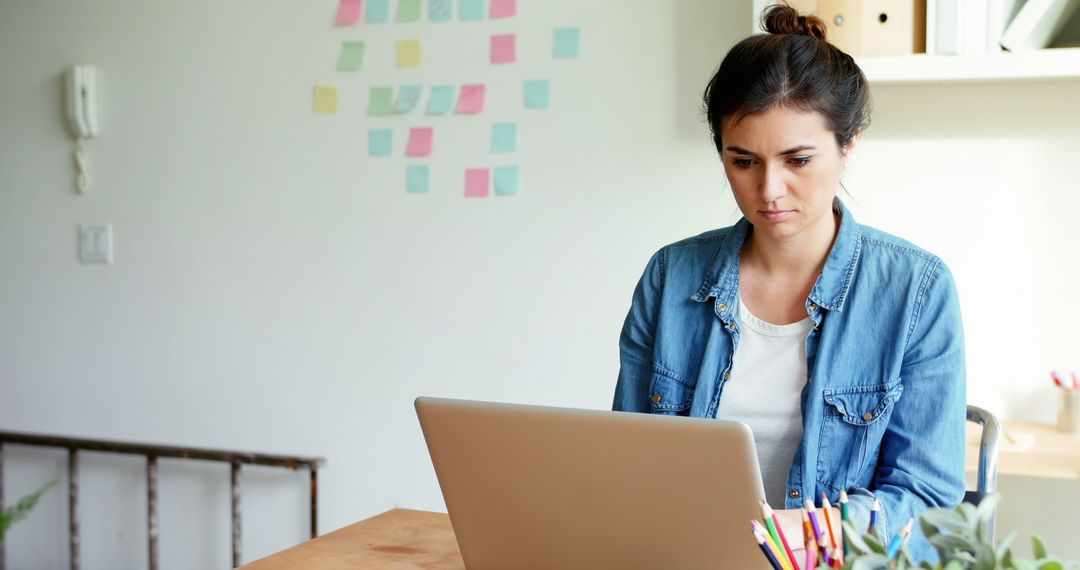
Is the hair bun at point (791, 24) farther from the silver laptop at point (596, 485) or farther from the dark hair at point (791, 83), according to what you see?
the silver laptop at point (596, 485)

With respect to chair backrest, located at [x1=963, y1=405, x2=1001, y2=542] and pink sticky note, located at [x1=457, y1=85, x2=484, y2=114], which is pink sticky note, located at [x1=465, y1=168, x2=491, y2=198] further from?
chair backrest, located at [x1=963, y1=405, x2=1001, y2=542]

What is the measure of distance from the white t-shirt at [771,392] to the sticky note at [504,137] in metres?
1.09

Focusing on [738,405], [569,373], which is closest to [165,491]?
[569,373]

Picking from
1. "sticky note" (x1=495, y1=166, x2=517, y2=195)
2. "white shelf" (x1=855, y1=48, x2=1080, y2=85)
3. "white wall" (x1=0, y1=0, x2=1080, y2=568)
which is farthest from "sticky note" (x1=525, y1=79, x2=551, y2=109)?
"white shelf" (x1=855, y1=48, x2=1080, y2=85)

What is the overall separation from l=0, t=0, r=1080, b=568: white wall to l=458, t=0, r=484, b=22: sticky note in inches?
0.8

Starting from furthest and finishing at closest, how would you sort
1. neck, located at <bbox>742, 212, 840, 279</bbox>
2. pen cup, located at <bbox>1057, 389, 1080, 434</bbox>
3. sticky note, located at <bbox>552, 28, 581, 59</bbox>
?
1. sticky note, located at <bbox>552, 28, 581, 59</bbox>
2. pen cup, located at <bbox>1057, 389, 1080, 434</bbox>
3. neck, located at <bbox>742, 212, 840, 279</bbox>

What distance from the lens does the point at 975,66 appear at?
1.80m

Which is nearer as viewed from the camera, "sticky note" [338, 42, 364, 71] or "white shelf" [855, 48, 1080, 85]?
"white shelf" [855, 48, 1080, 85]

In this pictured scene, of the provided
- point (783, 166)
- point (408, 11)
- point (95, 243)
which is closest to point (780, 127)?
point (783, 166)

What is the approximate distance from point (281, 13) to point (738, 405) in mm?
1693

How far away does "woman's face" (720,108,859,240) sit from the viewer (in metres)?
1.26

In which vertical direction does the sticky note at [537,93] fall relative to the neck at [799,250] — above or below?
above

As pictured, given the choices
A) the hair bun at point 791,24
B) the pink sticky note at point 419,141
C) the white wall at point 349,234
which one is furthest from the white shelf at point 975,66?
the pink sticky note at point 419,141

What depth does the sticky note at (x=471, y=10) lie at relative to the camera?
235 centimetres
